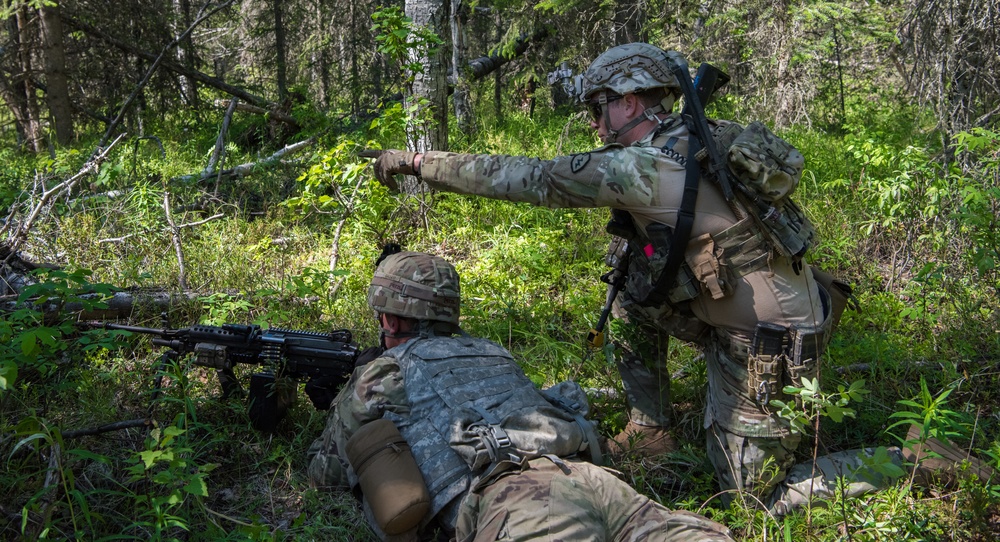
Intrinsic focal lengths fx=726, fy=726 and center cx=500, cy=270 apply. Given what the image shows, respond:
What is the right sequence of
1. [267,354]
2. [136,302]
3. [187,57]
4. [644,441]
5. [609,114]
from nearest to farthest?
[609,114]
[267,354]
[644,441]
[136,302]
[187,57]

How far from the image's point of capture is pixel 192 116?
11.1m

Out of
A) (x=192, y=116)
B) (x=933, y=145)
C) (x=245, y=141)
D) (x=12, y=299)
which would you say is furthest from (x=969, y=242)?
(x=192, y=116)

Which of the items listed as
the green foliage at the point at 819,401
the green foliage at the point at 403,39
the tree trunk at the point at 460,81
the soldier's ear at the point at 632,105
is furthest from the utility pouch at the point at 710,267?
the tree trunk at the point at 460,81

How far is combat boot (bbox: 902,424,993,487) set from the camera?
3330mm

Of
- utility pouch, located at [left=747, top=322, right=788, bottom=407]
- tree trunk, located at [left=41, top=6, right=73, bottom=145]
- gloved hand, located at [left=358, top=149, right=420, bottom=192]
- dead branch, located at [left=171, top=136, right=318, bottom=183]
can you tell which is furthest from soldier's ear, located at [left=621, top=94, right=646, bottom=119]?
tree trunk, located at [left=41, top=6, right=73, bottom=145]

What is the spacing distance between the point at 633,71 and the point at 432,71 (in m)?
3.03

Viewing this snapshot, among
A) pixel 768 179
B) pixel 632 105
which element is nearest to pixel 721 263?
pixel 768 179

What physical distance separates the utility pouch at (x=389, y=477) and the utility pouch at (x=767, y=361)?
1.65 m

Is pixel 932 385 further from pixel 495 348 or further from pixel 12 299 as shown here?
pixel 12 299

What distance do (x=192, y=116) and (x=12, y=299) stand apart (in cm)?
756

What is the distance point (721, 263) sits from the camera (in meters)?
3.49

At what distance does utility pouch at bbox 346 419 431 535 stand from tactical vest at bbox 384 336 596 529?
11 centimetres

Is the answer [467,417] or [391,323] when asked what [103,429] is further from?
[467,417]

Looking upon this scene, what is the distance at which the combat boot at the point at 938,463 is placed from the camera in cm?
333
